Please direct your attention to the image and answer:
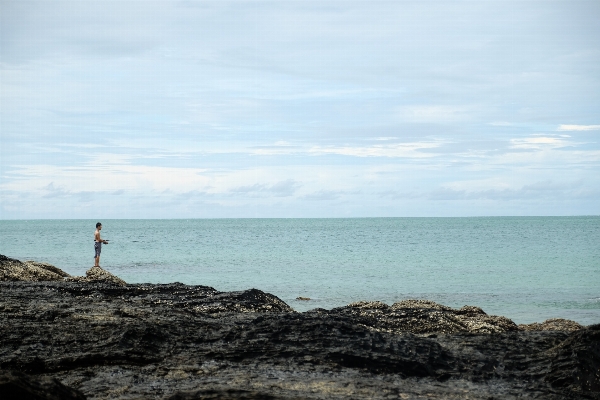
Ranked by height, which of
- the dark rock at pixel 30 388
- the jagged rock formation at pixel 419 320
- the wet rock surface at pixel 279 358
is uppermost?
the dark rock at pixel 30 388

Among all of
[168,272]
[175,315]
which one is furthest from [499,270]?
[175,315]

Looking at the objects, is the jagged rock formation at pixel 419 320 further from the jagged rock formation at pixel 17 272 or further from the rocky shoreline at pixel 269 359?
the jagged rock formation at pixel 17 272

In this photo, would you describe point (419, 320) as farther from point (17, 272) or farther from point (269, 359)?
point (17, 272)

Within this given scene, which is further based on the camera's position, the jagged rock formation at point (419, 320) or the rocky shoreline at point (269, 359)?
the jagged rock formation at point (419, 320)

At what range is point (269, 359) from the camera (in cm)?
566

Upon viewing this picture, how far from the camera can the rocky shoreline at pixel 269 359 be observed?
488 centimetres

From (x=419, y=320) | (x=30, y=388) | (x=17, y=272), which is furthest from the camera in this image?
(x=17, y=272)

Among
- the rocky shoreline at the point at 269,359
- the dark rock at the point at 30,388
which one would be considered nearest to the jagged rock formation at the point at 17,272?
the rocky shoreline at the point at 269,359

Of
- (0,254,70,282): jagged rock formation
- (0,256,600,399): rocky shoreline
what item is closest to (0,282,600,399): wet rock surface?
(0,256,600,399): rocky shoreline

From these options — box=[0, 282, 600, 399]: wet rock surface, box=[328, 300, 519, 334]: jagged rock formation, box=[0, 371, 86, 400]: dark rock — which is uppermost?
box=[0, 371, 86, 400]: dark rock

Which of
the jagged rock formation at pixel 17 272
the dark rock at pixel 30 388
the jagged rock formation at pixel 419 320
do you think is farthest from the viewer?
the jagged rock formation at pixel 17 272

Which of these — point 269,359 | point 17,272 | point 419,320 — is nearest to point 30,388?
point 269,359

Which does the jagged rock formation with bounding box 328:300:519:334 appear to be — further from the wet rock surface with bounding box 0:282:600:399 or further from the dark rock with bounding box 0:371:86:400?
the dark rock with bounding box 0:371:86:400

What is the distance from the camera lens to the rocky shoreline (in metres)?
4.88
